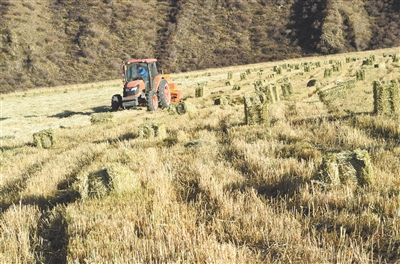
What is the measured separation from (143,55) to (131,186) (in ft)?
210

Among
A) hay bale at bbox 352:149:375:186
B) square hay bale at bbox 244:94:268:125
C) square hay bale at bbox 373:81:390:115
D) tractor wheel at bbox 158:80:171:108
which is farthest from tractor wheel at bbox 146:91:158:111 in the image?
hay bale at bbox 352:149:375:186

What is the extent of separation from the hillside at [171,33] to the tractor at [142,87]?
43797mm

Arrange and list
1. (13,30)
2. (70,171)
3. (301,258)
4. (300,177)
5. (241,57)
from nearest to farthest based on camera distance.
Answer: (301,258), (300,177), (70,171), (241,57), (13,30)

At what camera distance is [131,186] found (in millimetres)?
5848

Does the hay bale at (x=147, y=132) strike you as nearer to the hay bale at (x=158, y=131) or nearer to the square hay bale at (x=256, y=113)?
the hay bale at (x=158, y=131)

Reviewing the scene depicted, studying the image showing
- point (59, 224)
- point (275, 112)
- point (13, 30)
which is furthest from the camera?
point (13, 30)

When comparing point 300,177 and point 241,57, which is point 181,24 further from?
point 300,177

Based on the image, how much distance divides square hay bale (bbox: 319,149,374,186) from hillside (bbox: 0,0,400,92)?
5737 centimetres

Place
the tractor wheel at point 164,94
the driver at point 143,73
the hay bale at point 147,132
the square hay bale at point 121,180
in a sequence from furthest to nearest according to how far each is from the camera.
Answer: the tractor wheel at point 164,94, the driver at point 143,73, the hay bale at point 147,132, the square hay bale at point 121,180

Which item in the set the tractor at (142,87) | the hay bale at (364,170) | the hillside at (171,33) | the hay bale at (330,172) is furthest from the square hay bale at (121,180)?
the hillside at (171,33)

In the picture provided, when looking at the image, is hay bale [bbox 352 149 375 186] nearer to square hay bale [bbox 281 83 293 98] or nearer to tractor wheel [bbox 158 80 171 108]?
square hay bale [bbox 281 83 293 98]

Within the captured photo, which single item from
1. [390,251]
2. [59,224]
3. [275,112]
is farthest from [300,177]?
[275,112]

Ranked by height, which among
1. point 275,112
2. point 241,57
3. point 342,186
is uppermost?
A: point 241,57

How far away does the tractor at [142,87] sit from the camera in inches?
741
